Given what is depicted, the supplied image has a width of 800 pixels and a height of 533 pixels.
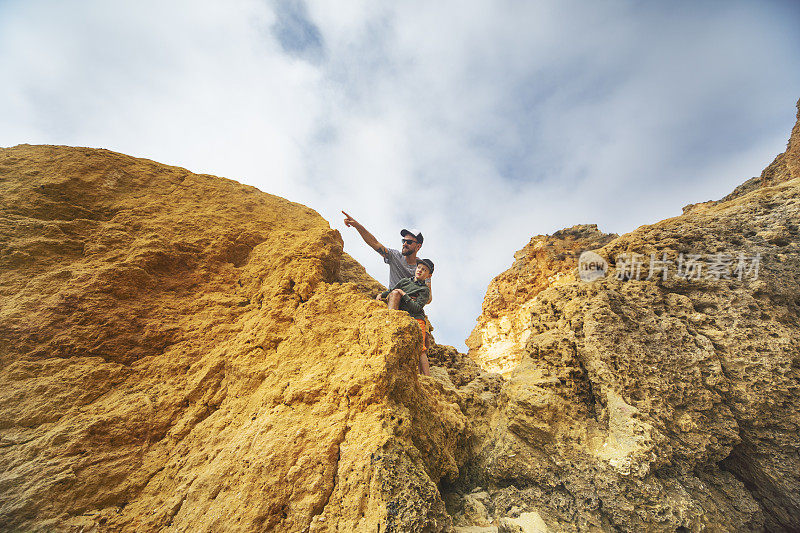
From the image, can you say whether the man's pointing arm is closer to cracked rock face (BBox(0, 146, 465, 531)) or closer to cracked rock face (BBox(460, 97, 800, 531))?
cracked rock face (BBox(0, 146, 465, 531))

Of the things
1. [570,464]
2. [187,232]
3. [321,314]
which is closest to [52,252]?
[187,232]

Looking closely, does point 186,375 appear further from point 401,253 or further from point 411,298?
point 401,253

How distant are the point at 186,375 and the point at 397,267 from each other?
402cm

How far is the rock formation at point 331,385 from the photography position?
217 cm

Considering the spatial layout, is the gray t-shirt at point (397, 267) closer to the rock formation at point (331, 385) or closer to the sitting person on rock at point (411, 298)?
the sitting person on rock at point (411, 298)

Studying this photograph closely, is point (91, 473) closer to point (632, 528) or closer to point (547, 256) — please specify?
point (632, 528)

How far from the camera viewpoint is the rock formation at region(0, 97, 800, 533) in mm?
2166

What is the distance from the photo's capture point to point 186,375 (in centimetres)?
298

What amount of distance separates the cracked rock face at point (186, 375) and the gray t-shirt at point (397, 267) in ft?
7.30

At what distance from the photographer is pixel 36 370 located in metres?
2.57

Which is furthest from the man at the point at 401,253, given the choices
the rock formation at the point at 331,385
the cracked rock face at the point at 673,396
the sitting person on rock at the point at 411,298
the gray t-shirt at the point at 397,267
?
the cracked rock face at the point at 673,396

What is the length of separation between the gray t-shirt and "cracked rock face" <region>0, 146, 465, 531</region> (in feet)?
7.30

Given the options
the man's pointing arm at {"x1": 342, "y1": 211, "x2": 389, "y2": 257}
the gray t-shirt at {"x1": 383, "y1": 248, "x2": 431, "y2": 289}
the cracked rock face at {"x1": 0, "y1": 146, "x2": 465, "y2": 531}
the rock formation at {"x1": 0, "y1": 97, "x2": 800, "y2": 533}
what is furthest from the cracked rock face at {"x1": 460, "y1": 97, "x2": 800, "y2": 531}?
the man's pointing arm at {"x1": 342, "y1": 211, "x2": 389, "y2": 257}

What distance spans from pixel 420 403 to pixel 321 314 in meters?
1.34
